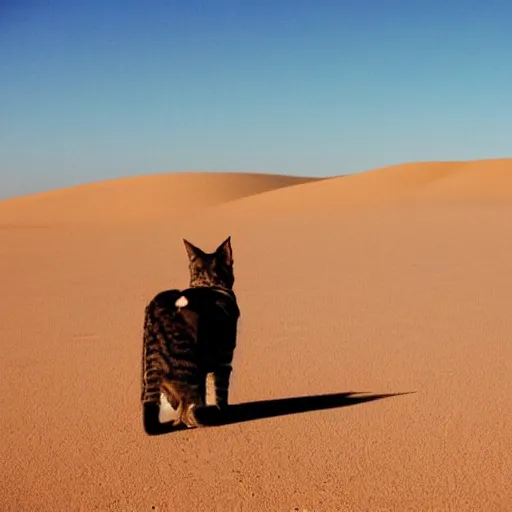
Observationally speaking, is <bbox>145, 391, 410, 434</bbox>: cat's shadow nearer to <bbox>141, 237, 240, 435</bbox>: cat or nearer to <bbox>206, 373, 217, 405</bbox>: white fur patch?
<bbox>206, 373, 217, 405</bbox>: white fur patch

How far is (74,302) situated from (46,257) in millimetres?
5861

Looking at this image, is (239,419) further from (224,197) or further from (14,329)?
(224,197)

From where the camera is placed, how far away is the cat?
3.17 m

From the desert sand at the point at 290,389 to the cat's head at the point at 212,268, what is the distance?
826 millimetres

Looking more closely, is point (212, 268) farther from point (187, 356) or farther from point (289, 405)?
point (289, 405)

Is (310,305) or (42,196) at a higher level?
(42,196)

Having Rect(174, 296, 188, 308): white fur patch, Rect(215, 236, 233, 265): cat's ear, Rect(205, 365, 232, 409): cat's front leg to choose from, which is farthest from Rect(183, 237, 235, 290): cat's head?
Rect(205, 365, 232, 409): cat's front leg

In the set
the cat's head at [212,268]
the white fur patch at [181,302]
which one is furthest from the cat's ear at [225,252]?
the white fur patch at [181,302]

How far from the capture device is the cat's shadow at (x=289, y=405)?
3732mm

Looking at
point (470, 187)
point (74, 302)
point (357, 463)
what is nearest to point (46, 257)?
point (74, 302)

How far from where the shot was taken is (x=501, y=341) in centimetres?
539

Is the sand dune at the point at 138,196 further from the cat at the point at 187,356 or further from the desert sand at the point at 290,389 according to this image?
the cat at the point at 187,356

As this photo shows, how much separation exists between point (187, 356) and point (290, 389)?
4.28ft

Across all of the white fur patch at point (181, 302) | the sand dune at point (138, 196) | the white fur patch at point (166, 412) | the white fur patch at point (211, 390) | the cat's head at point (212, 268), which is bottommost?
the white fur patch at point (166, 412)
